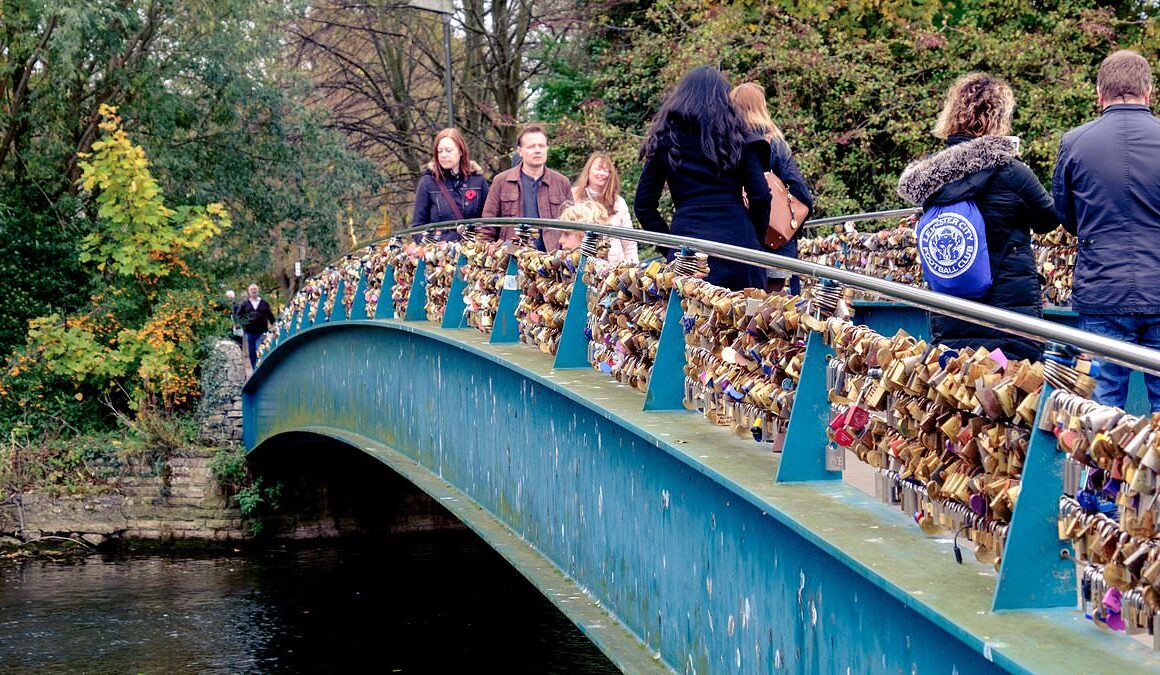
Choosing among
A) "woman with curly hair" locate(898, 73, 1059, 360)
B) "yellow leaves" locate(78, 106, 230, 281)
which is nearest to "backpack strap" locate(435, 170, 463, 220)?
"woman with curly hair" locate(898, 73, 1059, 360)

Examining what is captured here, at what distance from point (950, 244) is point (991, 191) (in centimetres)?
21

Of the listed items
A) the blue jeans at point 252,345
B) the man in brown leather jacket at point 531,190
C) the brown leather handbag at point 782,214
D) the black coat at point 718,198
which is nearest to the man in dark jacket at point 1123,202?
the black coat at point 718,198

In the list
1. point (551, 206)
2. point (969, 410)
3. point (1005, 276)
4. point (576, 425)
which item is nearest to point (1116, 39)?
point (551, 206)

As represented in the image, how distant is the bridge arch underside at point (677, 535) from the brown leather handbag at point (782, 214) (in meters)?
0.98

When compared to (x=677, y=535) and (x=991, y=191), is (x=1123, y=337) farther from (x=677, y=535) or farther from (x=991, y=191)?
(x=677, y=535)

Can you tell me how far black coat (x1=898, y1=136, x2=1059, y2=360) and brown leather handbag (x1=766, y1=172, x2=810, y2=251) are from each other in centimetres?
172

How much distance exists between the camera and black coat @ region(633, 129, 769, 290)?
5.67 m


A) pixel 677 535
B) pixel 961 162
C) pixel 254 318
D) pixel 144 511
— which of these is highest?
pixel 961 162

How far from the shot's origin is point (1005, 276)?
15.2ft

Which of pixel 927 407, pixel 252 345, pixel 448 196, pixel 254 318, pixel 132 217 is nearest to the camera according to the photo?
pixel 927 407

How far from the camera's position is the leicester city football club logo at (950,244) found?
4.53 metres

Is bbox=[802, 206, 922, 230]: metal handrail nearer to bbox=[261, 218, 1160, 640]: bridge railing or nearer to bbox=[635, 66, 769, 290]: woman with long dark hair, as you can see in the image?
bbox=[635, 66, 769, 290]: woman with long dark hair

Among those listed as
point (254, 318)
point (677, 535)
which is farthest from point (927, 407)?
point (254, 318)

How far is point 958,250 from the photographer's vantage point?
4551 mm
